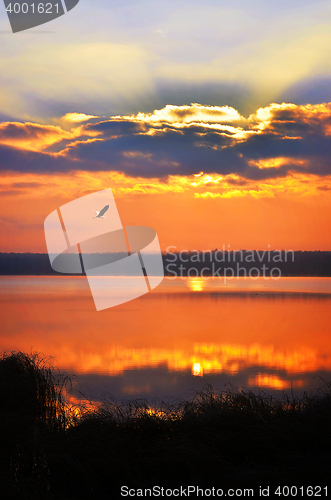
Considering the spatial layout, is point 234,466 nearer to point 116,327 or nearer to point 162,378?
point 162,378

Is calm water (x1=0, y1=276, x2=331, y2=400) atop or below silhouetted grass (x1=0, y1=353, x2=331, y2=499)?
below

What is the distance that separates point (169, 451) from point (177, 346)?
1565 cm

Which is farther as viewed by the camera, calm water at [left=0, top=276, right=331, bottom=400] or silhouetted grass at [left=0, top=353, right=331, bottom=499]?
calm water at [left=0, top=276, right=331, bottom=400]

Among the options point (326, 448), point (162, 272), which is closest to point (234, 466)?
point (326, 448)

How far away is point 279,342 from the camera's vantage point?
23.4 metres

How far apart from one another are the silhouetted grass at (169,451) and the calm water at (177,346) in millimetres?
4476

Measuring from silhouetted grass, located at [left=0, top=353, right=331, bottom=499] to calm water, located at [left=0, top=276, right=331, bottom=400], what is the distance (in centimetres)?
448

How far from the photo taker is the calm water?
44.6ft

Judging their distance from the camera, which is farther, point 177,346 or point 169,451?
point 177,346

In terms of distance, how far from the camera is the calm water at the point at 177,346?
44.6ft

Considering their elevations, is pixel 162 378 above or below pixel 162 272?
above

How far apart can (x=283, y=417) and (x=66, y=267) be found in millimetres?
169654

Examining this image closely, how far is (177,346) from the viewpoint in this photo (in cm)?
2164

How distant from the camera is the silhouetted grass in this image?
5621 mm
